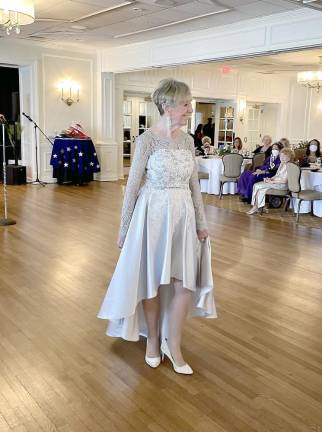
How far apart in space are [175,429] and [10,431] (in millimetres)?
776

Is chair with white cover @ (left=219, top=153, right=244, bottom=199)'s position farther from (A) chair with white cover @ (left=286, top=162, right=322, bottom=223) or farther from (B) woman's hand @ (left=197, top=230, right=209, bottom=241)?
(B) woman's hand @ (left=197, top=230, right=209, bottom=241)

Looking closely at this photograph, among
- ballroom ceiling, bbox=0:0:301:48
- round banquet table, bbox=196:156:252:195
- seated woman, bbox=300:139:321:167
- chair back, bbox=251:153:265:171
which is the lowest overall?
round banquet table, bbox=196:156:252:195

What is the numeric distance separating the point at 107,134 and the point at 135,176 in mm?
9148

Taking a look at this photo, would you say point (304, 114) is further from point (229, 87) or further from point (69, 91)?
point (69, 91)

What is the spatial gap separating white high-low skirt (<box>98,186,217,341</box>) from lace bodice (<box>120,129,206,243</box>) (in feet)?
0.15

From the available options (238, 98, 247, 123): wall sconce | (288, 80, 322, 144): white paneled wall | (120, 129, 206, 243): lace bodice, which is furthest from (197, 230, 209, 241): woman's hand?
(288, 80, 322, 144): white paneled wall

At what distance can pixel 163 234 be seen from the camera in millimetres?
2484

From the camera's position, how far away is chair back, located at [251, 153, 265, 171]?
29.0 feet

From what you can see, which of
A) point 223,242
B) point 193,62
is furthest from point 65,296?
point 193,62

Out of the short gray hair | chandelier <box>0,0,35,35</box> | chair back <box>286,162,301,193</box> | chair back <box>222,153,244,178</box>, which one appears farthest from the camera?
chair back <box>222,153,244,178</box>

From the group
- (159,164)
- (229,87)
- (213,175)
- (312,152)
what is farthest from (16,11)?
(229,87)

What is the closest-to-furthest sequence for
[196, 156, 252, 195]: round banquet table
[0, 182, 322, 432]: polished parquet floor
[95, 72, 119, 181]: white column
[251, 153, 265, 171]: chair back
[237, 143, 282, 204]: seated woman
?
[0, 182, 322, 432]: polished parquet floor
[237, 143, 282, 204]: seated woman
[251, 153, 265, 171]: chair back
[196, 156, 252, 195]: round banquet table
[95, 72, 119, 181]: white column

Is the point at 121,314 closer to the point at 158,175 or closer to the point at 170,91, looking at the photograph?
the point at 158,175

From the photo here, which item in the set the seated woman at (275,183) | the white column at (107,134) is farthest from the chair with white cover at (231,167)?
the white column at (107,134)
